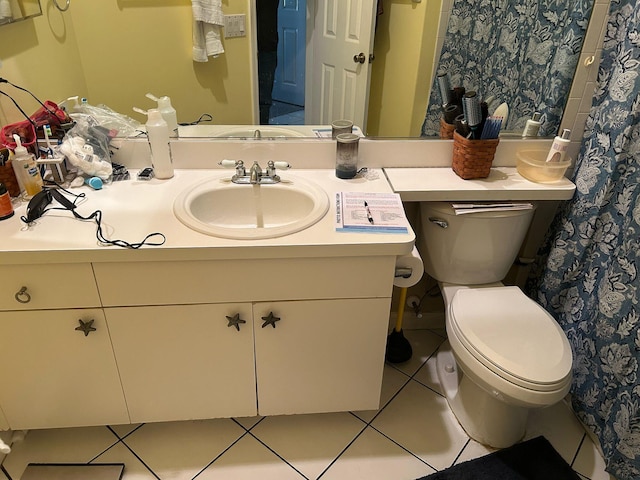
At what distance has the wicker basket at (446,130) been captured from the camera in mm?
1698

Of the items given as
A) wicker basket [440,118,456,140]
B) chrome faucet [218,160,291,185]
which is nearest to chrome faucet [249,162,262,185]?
chrome faucet [218,160,291,185]

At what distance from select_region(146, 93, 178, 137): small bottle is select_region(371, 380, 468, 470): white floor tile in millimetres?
1245

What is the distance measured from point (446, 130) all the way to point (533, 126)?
1.04 ft

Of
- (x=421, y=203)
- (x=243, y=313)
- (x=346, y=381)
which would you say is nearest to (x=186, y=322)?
(x=243, y=313)

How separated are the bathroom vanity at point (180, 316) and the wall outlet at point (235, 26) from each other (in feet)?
1.46

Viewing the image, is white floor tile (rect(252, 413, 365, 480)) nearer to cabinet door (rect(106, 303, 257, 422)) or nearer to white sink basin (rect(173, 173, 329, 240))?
cabinet door (rect(106, 303, 257, 422))

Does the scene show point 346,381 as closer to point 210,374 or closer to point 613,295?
point 210,374

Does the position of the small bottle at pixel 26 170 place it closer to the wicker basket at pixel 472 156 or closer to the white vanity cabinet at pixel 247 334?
the white vanity cabinet at pixel 247 334

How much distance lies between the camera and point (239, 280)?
4.44 feet

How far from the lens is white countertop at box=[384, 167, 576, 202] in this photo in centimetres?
158

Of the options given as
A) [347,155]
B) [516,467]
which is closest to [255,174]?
[347,155]

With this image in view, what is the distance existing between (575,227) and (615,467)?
756 mm

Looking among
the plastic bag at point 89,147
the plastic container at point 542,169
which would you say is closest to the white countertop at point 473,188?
the plastic container at point 542,169

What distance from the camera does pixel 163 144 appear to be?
1.55 meters
